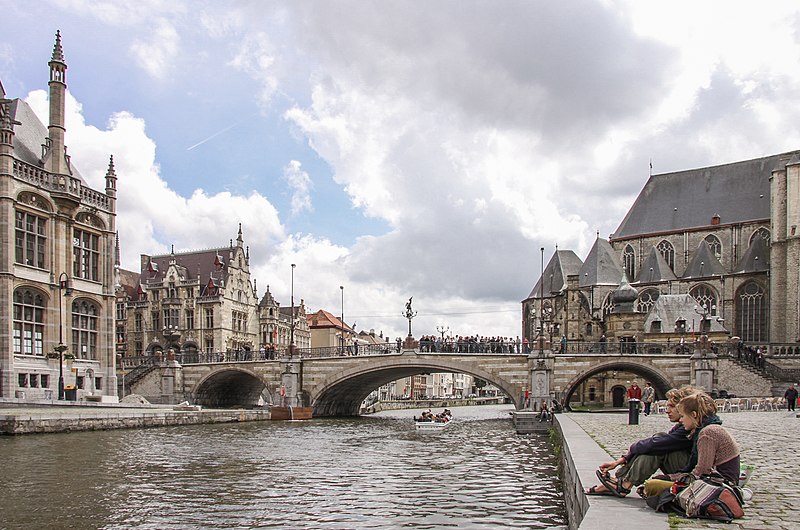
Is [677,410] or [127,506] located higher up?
[677,410]

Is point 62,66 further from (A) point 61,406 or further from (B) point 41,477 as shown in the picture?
(B) point 41,477

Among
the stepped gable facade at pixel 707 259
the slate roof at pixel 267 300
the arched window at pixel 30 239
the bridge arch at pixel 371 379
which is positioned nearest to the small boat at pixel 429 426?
the bridge arch at pixel 371 379

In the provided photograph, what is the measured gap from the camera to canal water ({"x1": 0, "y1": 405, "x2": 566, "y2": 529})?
13188mm

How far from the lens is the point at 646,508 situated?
7680 millimetres

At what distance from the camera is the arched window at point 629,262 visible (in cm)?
6919

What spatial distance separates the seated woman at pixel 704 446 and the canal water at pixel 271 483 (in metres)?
5.00

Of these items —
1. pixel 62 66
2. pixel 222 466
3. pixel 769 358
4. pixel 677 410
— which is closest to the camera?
pixel 677 410

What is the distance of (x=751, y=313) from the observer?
6009cm

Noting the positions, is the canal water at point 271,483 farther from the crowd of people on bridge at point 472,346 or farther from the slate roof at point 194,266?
the slate roof at point 194,266

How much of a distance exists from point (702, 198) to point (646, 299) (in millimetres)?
11330

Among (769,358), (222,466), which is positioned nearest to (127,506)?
(222,466)

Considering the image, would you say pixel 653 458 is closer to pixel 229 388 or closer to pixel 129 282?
pixel 229 388

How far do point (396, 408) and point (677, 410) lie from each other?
74.0m

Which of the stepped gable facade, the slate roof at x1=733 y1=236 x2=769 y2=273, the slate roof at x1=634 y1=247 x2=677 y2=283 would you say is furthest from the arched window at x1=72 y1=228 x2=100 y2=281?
the slate roof at x1=733 y1=236 x2=769 y2=273
